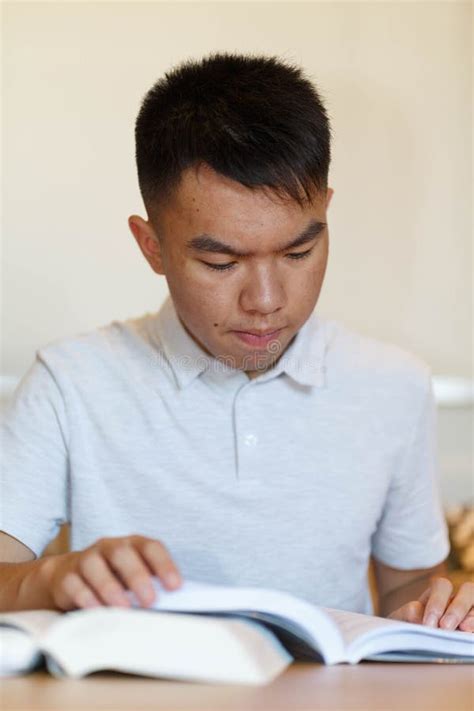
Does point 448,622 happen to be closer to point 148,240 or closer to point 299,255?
point 299,255

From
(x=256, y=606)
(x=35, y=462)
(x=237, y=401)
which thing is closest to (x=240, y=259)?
(x=237, y=401)

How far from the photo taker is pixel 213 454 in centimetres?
124

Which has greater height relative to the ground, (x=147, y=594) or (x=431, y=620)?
(x=147, y=594)

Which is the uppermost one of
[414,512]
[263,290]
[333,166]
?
[333,166]

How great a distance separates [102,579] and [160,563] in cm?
4

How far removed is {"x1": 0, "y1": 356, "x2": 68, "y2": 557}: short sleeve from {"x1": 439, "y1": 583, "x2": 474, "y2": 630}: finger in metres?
0.48

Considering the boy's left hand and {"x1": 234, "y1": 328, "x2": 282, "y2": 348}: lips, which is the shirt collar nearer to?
{"x1": 234, "y1": 328, "x2": 282, "y2": 348}: lips

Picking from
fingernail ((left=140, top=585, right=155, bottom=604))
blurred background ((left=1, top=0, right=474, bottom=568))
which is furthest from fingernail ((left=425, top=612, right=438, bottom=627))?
blurred background ((left=1, top=0, right=474, bottom=568))

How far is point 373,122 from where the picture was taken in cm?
224

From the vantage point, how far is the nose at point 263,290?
1.06 meters

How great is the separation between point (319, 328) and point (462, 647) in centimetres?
60

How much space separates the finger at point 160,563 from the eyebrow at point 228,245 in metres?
0.37

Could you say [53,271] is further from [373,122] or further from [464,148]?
[464,148]

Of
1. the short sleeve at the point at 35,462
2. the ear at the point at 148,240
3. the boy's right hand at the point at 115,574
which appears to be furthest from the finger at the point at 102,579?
the ear at the point at 148,240
